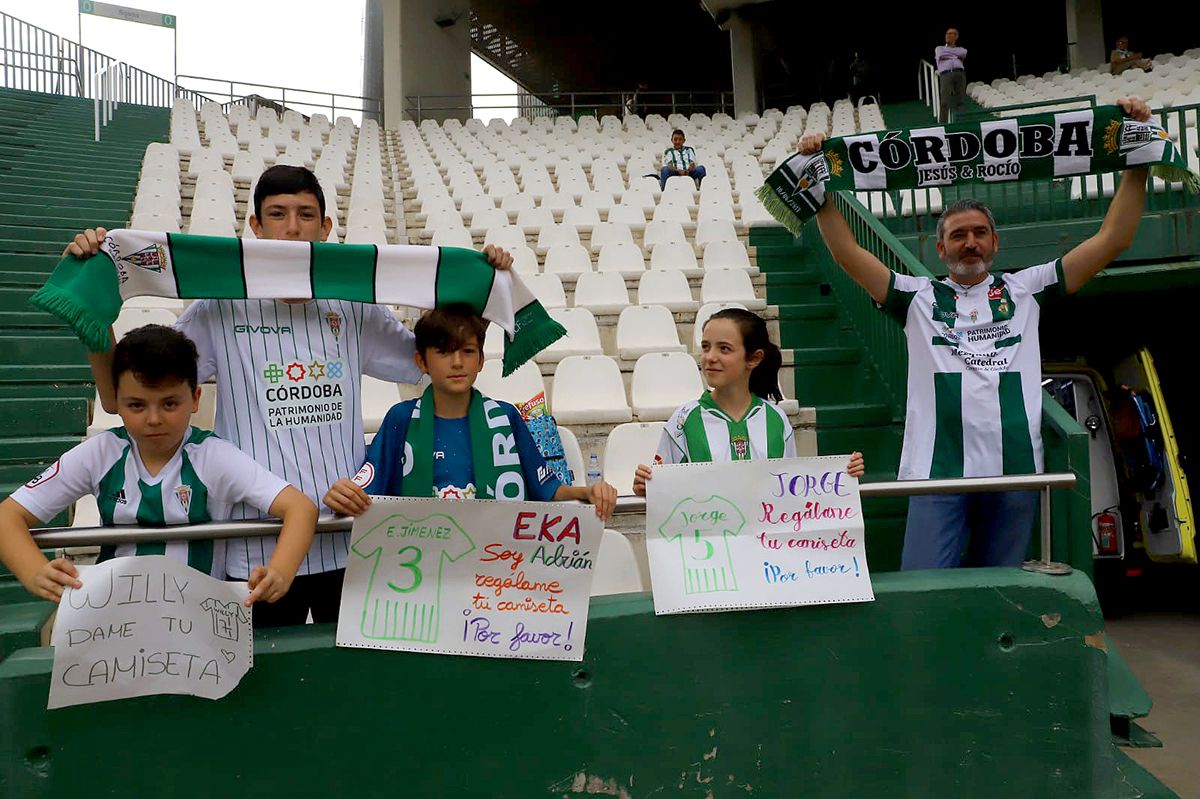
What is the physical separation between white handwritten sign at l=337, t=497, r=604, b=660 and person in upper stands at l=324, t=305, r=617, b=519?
0.09 metres

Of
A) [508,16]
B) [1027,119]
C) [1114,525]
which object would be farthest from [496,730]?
[508,16]

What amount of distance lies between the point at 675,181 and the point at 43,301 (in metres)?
8.15

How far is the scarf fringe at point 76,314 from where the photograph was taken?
2025 millimetres

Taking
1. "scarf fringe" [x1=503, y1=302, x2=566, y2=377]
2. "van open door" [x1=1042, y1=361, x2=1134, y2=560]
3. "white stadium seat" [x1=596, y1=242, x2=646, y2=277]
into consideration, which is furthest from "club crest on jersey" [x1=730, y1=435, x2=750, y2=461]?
"white stadium seat" [x1=596, y1=242, x2=646, y2=277]

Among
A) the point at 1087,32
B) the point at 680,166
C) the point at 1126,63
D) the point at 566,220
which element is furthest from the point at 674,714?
the point at 1087,32

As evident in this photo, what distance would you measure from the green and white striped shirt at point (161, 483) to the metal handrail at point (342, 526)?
0.16ft

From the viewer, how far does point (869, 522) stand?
3.87 m

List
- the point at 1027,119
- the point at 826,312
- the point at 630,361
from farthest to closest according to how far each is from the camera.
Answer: the point at 826,312
the point at 630,361
the point at 1027,119

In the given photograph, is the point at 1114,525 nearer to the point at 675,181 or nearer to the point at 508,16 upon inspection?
the point at 675,181

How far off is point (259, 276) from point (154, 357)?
40 centimetres

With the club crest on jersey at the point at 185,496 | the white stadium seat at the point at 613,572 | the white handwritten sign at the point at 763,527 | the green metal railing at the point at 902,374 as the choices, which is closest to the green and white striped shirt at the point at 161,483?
the club crest on jersey at the point at 185,496

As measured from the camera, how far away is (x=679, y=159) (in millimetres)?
10344

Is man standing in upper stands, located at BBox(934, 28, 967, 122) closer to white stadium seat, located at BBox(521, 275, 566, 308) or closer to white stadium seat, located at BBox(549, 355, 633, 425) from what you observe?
white stadium seat, located at BBox(521, 275, 566, 308)

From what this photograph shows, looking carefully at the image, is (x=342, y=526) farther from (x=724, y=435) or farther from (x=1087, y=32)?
(x=1087, y=32)
